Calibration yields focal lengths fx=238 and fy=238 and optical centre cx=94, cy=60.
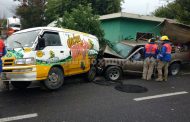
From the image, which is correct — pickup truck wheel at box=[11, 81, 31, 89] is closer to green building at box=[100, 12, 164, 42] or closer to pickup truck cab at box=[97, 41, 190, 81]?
pickup truck cab at box=[97, 41, 190, 81]

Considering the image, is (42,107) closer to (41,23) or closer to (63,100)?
(63,100)

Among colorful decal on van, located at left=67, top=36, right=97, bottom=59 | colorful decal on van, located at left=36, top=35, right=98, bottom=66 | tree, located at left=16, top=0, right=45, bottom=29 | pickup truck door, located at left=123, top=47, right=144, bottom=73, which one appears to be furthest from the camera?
tree, located at left=16, top=0, right=45, bottom=29

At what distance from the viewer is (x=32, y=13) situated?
109 feet

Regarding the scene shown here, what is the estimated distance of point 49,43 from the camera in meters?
7.54

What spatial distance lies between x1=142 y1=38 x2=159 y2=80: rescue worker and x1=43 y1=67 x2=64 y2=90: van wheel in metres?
3.92

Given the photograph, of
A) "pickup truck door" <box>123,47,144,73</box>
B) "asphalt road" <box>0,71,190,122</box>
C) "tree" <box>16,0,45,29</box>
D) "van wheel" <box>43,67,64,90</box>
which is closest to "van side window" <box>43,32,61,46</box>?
"van wheel" <box>43,67,64,90</box>

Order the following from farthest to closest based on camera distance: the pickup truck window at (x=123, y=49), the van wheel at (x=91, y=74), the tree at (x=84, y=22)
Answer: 1. the tree at (x=84, y=22)
2. the pickup truck window at (x=123, y=49)
3. the van wheel at (x=91, y=74)

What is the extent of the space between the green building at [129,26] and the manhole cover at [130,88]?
26.7 feet

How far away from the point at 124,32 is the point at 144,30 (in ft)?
5.79

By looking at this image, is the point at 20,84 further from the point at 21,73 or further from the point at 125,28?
the point at 125,28

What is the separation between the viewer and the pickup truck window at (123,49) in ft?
33.6

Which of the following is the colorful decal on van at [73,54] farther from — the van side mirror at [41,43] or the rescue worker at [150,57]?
the rescue worker at [150,57]

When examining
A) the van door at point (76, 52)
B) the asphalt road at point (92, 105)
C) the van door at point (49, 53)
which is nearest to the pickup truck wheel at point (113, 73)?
the van door at point (76, 52)

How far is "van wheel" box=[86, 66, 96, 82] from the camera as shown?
369 inches
